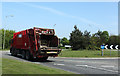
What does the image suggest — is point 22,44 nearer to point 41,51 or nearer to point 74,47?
point 41,51

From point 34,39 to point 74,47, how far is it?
155 ft

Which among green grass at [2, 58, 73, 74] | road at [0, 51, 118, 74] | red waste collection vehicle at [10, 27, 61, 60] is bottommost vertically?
road at [0, 51, 118, 74]

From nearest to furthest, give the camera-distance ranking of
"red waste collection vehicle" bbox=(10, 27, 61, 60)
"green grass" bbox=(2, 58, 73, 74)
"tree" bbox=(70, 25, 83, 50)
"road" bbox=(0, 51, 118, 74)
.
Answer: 1. "green grass" bbox=(2, 58, 73, 74)
2. "road" bbox=(0, 51, 118, 74)
3. "red waste collection vehicle" bbox=(10, 27, 61, 60)
4. "tree" bbox=(70, 25, 83, 50)

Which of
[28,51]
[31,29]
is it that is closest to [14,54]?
[28,51]

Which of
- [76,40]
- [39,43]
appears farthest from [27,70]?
[76,40]

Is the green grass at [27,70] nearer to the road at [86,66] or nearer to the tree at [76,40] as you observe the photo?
the road at [86,66]

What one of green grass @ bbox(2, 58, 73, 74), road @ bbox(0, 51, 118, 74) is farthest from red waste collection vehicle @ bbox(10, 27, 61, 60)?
green grass @ bbox(2, 58, 73, 74)

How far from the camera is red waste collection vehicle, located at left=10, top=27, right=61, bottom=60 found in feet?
57.7

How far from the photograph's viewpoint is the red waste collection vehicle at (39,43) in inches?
692

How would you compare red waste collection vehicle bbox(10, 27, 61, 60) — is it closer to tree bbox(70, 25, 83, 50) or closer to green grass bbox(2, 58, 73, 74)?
Answer: green grass bbox(2, 58, 73, 74)

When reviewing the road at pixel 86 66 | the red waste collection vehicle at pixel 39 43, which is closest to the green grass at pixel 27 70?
the road at pixel 86 66

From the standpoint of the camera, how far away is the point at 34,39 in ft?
58.7

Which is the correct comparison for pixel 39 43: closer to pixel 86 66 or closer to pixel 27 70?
pixel 86 66

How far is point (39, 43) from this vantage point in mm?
17547
